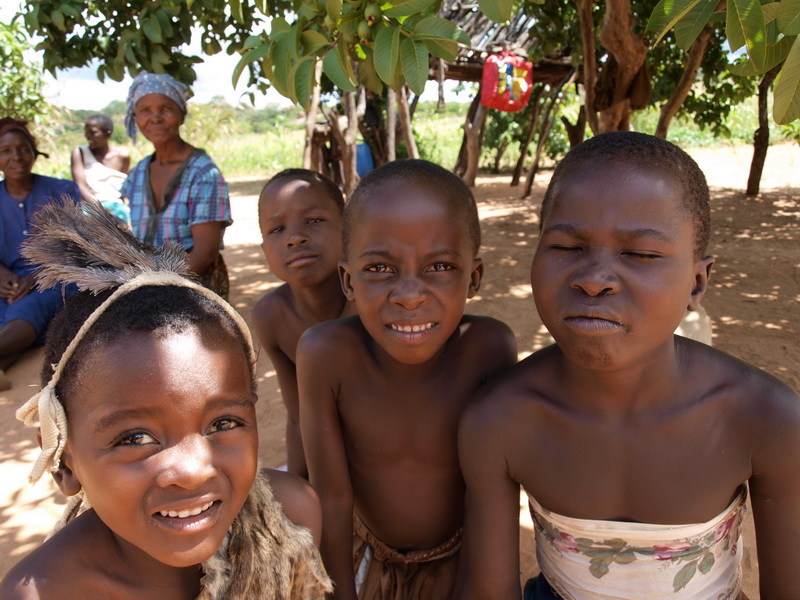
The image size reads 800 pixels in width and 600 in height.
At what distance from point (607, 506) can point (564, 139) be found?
14.6 metres

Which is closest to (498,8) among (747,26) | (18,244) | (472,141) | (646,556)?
(747,26)

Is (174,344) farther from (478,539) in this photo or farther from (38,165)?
(38,165)

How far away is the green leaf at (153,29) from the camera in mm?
2857

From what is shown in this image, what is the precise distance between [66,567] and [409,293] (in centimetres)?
90

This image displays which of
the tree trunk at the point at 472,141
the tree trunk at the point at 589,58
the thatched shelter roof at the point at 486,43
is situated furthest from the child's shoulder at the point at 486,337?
the thatched shelter roof at the point at 486,43

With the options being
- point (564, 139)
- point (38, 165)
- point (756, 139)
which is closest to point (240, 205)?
point (38, 165)

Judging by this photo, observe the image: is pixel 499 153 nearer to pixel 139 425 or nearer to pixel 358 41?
pixel 358 41

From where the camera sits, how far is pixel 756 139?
8570mm

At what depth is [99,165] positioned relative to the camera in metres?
6.31

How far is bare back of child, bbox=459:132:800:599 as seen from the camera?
117cm

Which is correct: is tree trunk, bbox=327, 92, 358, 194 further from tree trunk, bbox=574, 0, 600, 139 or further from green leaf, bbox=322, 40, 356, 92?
green leaf, bbox=322, 40, 356, 92

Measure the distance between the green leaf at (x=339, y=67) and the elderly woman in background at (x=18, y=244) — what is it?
417 cm

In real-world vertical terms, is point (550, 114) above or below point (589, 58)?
below

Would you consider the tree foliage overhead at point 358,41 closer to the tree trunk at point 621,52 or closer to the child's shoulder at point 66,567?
the child's shoulder at point 66,567
